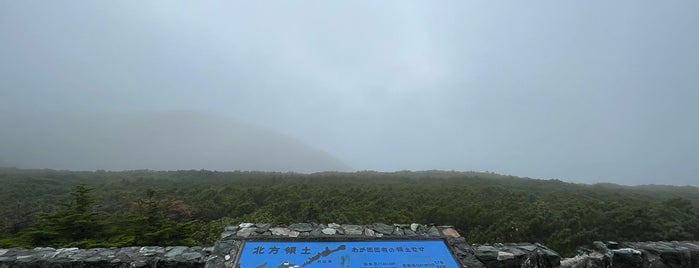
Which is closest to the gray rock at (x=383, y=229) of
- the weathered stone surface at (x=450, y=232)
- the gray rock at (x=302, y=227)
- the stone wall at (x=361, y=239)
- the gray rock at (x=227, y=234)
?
the stone wall at (x=361, y=239)

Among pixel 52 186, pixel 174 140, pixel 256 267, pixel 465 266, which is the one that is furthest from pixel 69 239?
pixel 174 140

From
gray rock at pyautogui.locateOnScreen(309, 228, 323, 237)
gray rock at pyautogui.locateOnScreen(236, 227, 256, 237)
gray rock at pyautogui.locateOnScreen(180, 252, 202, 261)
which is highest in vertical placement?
gray rock at pyautogui.locateOnScreen(309, 228, 323, 237)

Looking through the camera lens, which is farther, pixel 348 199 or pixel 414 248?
pixel 348 199

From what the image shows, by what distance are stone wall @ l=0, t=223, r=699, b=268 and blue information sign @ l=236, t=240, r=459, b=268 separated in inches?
5.5

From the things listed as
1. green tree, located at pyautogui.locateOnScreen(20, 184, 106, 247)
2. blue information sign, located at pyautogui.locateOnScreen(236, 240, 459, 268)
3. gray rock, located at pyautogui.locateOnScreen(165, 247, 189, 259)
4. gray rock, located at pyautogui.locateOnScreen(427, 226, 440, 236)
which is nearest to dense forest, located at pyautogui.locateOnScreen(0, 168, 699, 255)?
green tree, located at pyautogui.locateOnScreen(20, 184, 106, 247)

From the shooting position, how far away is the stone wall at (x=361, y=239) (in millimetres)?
5750

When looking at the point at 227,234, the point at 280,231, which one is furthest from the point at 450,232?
the point at 227,234

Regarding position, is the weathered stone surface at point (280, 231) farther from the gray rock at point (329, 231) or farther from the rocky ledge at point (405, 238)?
the gray rock at point (329, 231)

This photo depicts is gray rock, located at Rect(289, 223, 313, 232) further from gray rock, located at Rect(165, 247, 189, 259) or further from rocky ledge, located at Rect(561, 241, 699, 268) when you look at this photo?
rocky ledge, located at Rect(561, 241, 699, 268)

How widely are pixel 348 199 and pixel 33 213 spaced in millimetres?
9273

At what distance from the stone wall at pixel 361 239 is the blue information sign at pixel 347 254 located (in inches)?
5.5

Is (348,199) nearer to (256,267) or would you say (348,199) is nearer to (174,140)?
(256,267)

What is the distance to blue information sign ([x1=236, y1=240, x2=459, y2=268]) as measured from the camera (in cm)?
512

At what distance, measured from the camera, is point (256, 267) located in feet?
16.5
